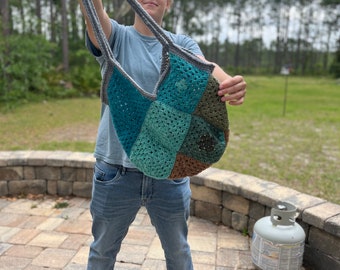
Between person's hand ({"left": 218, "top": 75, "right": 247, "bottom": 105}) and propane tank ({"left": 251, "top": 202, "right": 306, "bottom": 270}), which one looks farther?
propane tank ({"left": 251, "top": 202, "right": 306, "bottom": 270})

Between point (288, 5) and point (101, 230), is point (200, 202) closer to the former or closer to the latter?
point (101, 230)

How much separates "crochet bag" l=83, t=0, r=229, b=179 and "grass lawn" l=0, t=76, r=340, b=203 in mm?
2276

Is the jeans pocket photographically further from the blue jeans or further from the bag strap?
the bag strap

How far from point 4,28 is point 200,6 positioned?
29088 millimetres

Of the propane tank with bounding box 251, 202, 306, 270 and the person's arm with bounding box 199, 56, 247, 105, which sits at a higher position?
the person's arm with bounding box 199, 56, 247, 105

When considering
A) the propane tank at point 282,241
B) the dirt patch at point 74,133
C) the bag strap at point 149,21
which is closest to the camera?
the bag strap at point 149,21

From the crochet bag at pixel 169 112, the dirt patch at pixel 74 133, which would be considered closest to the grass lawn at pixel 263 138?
the dirt patch at pixel 74 133

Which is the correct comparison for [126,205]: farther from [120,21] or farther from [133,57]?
[120,21]

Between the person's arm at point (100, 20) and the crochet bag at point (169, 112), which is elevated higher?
the person's arm at point (100, 20)

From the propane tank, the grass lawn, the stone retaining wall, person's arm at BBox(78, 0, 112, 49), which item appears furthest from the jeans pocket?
the grass lawn

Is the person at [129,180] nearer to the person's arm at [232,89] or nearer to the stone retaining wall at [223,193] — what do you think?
the person's arm at [232,89]

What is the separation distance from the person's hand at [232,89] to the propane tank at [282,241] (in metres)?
1.22

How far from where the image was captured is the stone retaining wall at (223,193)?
84.6 inches

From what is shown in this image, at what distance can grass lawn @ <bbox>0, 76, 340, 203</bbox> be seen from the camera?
378 centimetres
